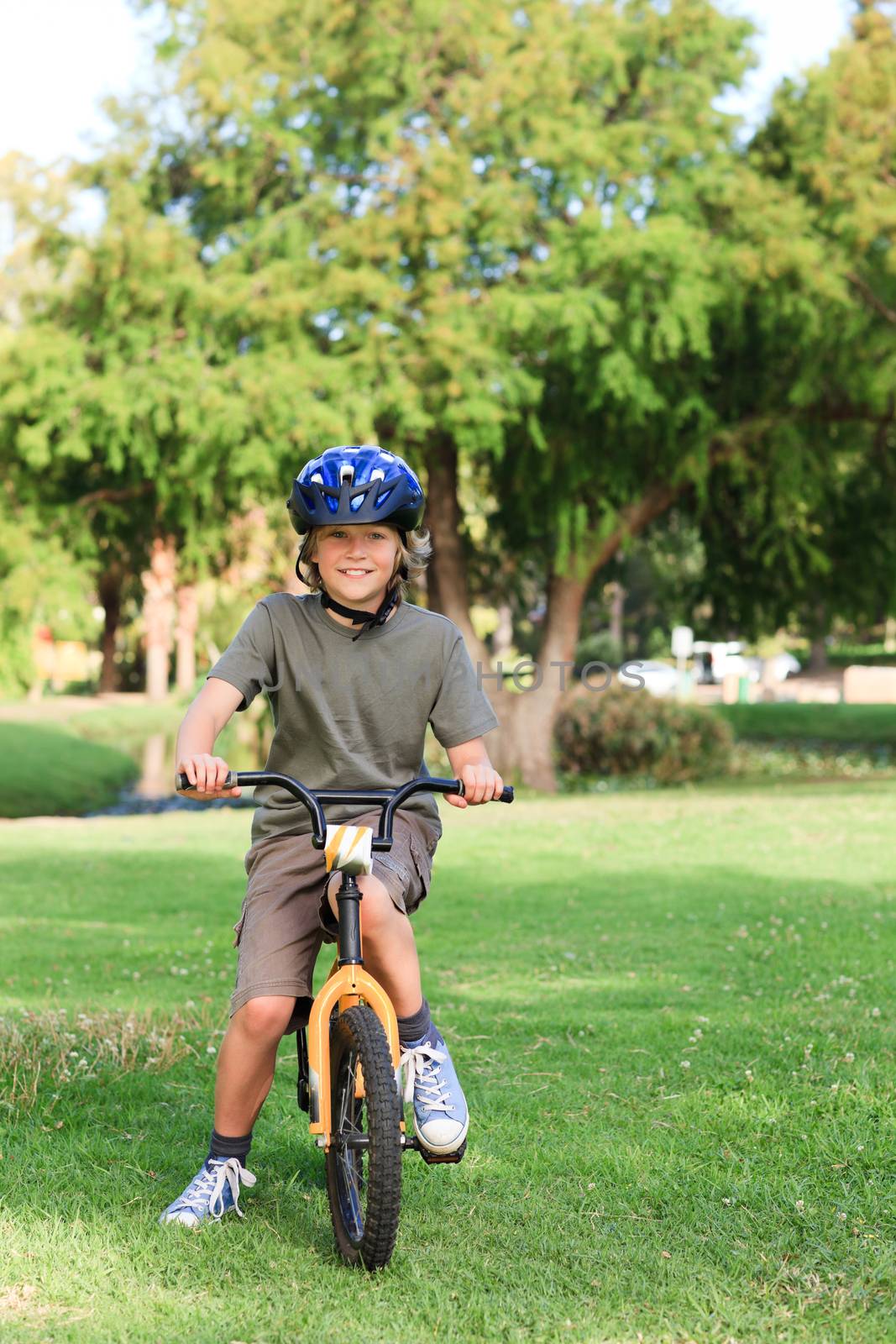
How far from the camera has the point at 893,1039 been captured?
5176mm

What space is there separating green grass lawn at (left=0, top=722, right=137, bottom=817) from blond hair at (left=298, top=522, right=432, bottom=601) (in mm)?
17640

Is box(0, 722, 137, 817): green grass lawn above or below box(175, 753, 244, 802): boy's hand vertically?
below

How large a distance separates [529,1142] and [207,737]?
164 cm

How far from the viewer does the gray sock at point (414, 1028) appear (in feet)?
11.6

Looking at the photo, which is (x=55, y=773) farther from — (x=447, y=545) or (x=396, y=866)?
(x=396, y=866)

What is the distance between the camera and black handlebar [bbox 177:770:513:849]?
10.7 ft

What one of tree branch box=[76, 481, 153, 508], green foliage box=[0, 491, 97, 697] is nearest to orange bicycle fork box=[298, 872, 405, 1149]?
green foliage box=[0, 491, 97, 697]

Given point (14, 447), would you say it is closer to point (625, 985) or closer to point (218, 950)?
point (218, 950)

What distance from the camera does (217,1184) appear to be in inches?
142

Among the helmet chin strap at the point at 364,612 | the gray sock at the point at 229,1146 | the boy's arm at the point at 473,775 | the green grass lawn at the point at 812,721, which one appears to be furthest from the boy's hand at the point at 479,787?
the green grass lawn at the point at 812,721

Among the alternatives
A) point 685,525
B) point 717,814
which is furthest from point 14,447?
point 685,525

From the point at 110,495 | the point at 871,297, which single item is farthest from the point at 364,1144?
the point at 110,495

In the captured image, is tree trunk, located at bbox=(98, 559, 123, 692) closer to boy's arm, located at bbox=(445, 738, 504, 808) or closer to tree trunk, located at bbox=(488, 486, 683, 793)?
tree trunk, located at bbox=(488, 486, 683, 793)

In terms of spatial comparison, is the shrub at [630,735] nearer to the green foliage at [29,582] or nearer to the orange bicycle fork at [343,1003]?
the green foliage at [29,582]
